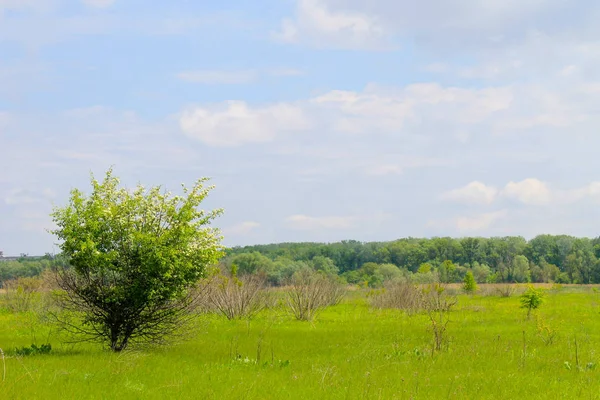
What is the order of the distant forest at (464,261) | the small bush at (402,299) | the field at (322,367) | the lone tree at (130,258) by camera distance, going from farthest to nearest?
the distant forest at (464,261) → the small bush at (402,299) → the lone tree at (130,258) → the field at (322,367)

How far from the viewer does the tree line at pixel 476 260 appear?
114125 mm

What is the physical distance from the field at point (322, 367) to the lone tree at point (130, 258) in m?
1.13

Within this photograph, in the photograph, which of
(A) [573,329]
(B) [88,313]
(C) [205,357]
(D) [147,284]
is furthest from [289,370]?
(A) [573,329]

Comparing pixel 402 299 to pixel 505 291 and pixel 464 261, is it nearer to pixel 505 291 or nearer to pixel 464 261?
pixel 505 291

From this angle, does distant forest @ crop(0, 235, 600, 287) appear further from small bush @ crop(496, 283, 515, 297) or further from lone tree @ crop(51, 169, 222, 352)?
lone tree @ crop(51, 169, 222, 352)

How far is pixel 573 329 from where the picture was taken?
24.6 metres

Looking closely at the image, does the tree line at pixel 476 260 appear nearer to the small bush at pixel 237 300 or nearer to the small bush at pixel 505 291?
the small bush at pixel 505 291

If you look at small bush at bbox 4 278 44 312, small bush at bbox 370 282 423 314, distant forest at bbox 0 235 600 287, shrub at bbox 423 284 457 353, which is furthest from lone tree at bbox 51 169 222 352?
distant forest at bbox 0 235 600 287

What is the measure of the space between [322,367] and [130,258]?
6.33 m

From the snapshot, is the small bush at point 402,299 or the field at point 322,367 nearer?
the field at point 322,367

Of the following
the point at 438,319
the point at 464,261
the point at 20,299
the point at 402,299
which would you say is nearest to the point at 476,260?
the point at 464,261

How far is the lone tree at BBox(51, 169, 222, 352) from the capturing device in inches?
661

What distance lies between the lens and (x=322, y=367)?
14.9m

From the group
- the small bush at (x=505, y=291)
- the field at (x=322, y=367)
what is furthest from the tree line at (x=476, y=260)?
the field at (x=322, y=367)
